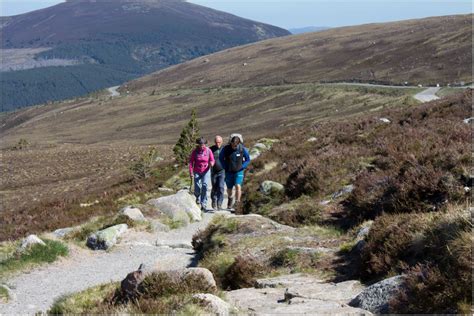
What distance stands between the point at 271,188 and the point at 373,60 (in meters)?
133

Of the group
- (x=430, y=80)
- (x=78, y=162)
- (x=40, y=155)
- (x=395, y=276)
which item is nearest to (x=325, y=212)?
(x=395, y=276)

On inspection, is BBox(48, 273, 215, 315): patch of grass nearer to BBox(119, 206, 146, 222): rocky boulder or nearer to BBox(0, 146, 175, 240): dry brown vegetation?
BBox(119, 206, 146, 222): rocky boulder

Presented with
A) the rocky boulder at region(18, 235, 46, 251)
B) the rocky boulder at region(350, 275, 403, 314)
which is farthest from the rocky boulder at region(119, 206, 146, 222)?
the rocky boulder at region(350, 275, 403, 314)

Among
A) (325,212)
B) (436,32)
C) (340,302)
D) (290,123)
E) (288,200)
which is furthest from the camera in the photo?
(436,32)

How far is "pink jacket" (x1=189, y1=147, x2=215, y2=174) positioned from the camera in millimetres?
16078

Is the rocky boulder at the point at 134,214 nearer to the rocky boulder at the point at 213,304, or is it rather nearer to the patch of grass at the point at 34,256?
the patch of grass at the point at 34,256

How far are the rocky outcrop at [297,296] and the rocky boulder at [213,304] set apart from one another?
0.29 meters

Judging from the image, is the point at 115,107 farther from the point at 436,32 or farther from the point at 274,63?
the point at 436,32

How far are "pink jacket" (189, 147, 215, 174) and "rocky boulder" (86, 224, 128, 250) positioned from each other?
3.45m

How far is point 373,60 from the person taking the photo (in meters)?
141

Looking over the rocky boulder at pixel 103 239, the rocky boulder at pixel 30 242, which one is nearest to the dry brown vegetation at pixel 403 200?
the rocky boulder at pixel 103 239

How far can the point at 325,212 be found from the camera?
39.0 ft

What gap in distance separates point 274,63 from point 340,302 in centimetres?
17811

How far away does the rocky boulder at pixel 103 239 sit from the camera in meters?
13.3
